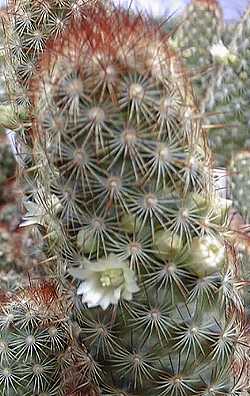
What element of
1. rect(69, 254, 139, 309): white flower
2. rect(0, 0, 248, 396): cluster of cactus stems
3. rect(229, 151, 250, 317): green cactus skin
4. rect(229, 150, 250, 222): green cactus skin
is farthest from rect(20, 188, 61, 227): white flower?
rect(229, 150, 250, 222): green cactus skin

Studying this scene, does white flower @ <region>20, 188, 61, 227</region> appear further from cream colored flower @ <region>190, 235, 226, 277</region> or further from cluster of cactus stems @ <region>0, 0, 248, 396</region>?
cream colored flower @ <region>190, 235, 226, 277</region>

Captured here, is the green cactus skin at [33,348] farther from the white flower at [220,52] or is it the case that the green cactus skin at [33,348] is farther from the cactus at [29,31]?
the white flower at [220,52]

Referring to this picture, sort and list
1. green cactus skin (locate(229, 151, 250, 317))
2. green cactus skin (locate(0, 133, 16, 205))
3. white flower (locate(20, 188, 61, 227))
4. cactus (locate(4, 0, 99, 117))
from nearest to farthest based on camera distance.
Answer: white flower (locate(20, 188, 61, 227)) < cactus (locate(4, 0, 99, 117)) < green cactus skin (locate(229, 151, 250, 317)) < green cactus skin (locate(0, 133, 16, 205))

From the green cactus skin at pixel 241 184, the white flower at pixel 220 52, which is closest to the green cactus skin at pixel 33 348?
the green cactus skin at pixel 241 184

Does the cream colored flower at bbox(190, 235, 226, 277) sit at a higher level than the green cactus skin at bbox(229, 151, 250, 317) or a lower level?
higher

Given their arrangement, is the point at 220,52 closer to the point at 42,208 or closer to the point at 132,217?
the point at 42,208

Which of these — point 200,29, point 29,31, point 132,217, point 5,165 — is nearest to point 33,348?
point 132,217

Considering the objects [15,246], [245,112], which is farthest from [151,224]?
[245,112]

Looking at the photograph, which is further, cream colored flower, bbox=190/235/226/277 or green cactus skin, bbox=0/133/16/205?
green cactus skin, bbox=0/133/16/205
